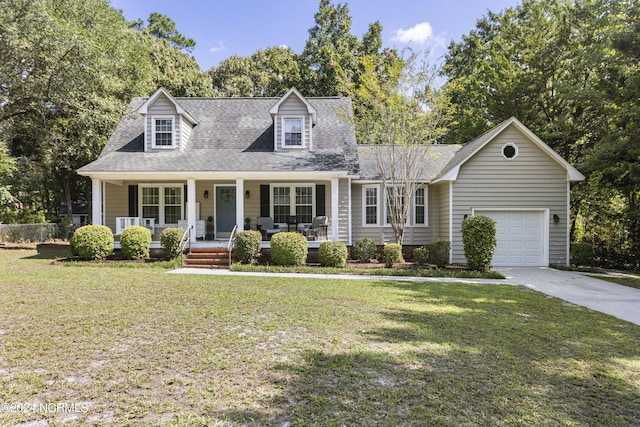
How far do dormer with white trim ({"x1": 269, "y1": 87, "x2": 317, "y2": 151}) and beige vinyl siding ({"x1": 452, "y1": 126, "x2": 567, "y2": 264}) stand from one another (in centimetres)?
614

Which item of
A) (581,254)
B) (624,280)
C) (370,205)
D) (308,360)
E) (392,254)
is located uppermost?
(370,205)

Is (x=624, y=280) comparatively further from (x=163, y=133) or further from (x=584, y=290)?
(x=163, y=133)

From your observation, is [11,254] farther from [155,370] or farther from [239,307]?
[155,370]

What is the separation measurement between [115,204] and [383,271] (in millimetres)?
11106

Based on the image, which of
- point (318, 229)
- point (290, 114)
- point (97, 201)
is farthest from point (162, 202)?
point (318, 229)

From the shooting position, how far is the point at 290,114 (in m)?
14.6

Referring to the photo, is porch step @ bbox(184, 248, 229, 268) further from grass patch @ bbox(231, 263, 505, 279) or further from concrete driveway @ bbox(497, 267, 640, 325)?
concrete driveway @ bbox(497, 267, 640, 325)

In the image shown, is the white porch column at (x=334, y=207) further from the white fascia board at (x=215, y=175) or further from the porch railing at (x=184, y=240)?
the porch railing at (x=184, y=240)

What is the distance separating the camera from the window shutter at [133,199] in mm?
14492

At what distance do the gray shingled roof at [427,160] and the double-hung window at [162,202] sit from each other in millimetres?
7639

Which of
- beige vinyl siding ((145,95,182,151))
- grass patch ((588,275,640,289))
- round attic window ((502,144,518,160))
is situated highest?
beige vinyl siding ((145,95,182,151))

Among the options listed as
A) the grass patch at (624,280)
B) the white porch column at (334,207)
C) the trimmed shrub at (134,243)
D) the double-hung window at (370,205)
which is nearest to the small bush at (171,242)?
the trimmed shrub at (134,243)

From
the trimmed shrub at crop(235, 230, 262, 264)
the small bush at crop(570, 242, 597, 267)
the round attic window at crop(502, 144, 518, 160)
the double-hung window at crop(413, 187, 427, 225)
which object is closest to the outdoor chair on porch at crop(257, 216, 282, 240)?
the trimmed shrub at crop(235, 230, 262, 264)

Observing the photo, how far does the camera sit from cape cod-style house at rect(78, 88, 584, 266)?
13047 millimetres
